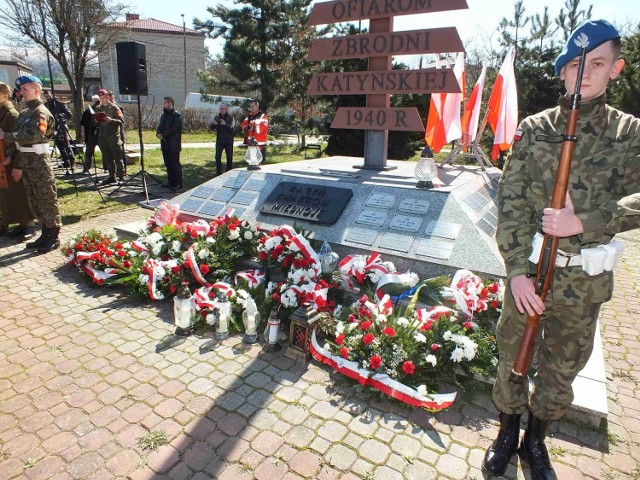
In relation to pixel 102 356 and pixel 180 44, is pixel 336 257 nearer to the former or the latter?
pixel 102 356

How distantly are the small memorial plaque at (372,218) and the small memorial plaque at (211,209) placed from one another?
6.35ft

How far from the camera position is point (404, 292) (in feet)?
12.2

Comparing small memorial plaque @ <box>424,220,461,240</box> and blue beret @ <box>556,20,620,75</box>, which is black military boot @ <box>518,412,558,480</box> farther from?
small memorial plaque @ <box>424,220,461,240</box>

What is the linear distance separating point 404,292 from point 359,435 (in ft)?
4.70

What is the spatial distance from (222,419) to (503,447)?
5.41 ft

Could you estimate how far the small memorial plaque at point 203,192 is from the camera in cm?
593

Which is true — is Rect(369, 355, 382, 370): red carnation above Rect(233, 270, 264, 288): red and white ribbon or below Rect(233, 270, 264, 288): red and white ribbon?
below

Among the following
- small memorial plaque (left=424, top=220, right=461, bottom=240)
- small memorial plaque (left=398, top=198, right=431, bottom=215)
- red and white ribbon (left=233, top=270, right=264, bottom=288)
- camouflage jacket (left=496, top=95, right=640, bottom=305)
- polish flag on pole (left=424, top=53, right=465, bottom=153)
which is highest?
polish flag on pole (left=424, top=53, right=465, bottom=153)

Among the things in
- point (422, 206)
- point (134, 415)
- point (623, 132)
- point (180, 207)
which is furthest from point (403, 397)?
point (180, 207)

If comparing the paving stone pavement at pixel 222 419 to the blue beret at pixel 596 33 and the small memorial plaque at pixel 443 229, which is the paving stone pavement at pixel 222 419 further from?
the blue beret at pixel 596 33

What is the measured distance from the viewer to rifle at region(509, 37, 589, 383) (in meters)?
1.84

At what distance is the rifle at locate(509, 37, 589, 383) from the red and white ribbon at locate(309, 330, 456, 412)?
0.69m

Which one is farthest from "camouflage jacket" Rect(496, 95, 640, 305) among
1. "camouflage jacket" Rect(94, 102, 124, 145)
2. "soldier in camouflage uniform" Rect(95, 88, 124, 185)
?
"camouflage jacket" Rect(94, 102, 124, 145)

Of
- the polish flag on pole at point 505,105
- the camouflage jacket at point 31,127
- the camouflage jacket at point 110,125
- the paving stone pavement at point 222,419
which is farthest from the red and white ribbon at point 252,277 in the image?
the camouflage jacket at point 110,125
